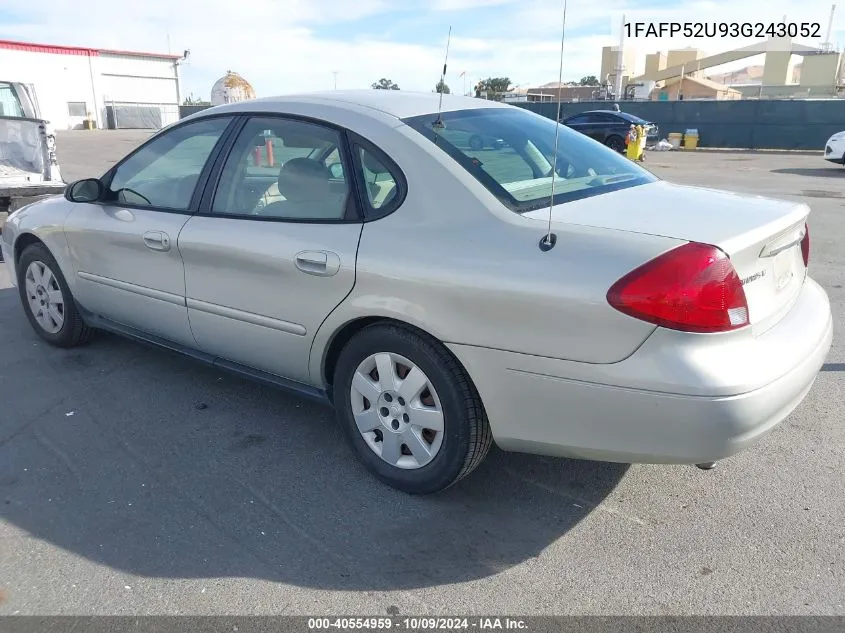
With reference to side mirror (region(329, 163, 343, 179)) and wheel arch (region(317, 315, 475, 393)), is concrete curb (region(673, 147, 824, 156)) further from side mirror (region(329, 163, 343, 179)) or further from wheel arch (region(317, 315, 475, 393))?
→ wheel arch (region(317, 315, 475, 393))

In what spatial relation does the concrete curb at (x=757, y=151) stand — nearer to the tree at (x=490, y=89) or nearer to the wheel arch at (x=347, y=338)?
the tree at (x=490, y=89)

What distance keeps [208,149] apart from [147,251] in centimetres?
66

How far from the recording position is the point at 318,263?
305 cm

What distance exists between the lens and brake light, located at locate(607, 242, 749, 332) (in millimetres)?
2301

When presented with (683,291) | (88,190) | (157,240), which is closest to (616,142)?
(88,190)

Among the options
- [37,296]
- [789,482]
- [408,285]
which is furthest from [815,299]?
[37,296]

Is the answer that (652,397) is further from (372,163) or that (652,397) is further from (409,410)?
(372,163)

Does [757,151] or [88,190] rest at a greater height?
[88,190]

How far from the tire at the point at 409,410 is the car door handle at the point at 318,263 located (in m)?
0.30

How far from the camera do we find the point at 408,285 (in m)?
2.77

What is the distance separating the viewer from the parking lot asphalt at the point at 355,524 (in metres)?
2.46

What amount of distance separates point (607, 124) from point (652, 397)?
22877 millimetres

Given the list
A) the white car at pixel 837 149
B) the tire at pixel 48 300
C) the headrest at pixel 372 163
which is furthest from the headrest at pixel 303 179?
the white car at pixel 837 149

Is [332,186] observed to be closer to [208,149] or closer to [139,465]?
[208,149]
